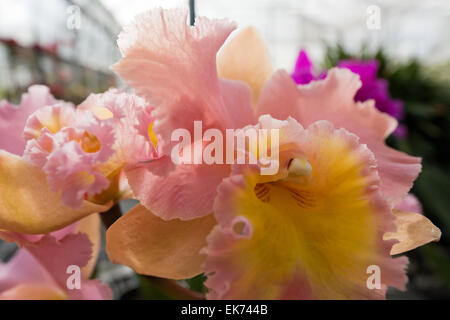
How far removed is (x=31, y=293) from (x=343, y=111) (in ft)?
1.05

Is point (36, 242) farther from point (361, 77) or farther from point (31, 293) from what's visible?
point (361, 77)

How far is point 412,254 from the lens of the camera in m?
2.00

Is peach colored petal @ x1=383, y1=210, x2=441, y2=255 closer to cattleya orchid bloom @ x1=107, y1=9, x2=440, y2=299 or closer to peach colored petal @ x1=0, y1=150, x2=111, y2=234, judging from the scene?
cattleya orchid bloom @ x1=107, y1=9, x2=440, y2=299

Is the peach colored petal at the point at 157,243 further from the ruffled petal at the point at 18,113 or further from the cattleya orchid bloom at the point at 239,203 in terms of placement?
the ruffled petal at the point at 18,113

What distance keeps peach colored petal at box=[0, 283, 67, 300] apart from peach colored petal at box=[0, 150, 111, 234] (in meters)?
0.09

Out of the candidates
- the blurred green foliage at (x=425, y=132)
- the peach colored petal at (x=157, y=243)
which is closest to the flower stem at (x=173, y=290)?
the peach colored petal at (x=157, y=243)

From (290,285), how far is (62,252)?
0.17 meters

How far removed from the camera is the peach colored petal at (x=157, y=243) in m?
0.29

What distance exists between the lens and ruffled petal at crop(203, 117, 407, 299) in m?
0.25

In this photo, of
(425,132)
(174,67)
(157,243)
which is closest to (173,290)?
(157,243)

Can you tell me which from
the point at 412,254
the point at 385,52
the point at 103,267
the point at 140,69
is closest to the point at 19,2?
the point at 385,52

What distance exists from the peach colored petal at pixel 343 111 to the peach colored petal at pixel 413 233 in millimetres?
22

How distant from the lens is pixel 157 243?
294 mm

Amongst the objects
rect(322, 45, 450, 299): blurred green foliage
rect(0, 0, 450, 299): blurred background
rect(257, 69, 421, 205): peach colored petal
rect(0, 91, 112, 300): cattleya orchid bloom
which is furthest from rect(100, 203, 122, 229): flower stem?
rect(322, 45, 450, 299): blurred green foliage
